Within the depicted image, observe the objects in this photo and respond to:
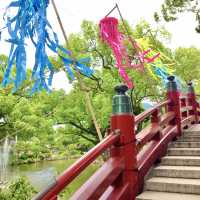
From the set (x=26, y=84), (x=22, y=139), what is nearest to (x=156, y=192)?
(x=26, y=84)

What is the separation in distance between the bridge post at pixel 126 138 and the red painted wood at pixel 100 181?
152 millimetres

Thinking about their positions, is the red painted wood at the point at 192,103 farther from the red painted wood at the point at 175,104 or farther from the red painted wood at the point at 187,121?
the red painted wood at the point at 175,104

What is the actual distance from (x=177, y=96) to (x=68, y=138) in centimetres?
1810

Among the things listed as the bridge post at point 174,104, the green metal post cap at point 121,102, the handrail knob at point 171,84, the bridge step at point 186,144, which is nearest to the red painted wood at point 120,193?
the green metal post cap at point 121,102

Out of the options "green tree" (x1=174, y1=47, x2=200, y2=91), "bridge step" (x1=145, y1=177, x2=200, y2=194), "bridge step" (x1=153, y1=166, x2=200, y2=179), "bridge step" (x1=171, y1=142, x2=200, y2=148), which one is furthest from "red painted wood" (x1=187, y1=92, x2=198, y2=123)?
"green tree" (x1=174, y1=47, x2=200, y2=91)

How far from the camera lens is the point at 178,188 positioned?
→ 5.75 metres

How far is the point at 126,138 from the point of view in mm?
5355

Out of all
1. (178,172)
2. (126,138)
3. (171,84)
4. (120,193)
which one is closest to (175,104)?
(171,84)

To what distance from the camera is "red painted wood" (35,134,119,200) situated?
11.2ft

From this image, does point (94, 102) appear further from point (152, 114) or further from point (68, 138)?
point (152, 114)

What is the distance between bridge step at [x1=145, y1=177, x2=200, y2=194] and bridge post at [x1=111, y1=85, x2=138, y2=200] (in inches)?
21.1

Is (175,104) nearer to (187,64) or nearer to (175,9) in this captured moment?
(175,9)

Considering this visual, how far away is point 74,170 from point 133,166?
162 centimetres

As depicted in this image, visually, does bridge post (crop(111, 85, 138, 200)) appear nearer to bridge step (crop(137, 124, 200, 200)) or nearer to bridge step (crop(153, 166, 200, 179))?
bridge step (crop(137, 124, 200, 200))
